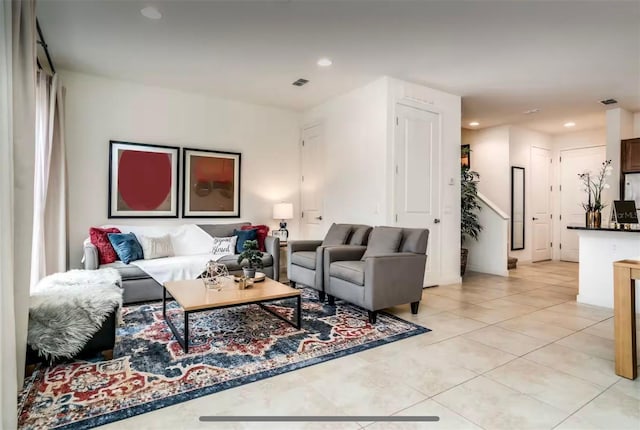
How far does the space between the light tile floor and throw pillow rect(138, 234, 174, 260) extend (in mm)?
2648

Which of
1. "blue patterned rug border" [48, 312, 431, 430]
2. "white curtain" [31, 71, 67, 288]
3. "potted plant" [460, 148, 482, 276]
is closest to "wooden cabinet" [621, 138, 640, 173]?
"potted plant" [460, 148, 482, 276]

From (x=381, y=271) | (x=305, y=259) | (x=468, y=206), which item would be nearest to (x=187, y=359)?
(x=381, y=271)

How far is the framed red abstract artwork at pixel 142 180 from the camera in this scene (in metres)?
4.61

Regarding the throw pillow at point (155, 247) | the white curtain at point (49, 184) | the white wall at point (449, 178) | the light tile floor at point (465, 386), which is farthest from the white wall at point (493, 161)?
the white curtain at point (49, 184)

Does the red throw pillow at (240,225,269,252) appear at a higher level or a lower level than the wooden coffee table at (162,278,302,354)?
higher

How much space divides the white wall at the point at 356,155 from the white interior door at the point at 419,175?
211 mm

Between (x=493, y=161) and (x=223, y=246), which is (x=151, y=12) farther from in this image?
(x=493, y=161)

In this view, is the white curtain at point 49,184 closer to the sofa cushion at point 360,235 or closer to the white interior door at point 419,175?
the sofa cushion at point 360,235

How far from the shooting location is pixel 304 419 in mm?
1810

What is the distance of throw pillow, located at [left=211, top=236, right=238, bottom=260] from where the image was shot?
15.4 feet

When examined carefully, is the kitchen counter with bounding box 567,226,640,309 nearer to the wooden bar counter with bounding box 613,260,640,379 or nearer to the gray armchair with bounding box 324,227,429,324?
the wooden bar counter with bounding box 613,260,640,379

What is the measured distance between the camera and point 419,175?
4.82 meters

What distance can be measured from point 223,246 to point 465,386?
3441 millimetres

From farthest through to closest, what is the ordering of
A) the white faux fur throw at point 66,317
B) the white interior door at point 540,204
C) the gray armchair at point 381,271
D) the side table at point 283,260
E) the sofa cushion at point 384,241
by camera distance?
the white interior door at point 540,204
the side table at point 283,260
the sofa cushion at point 384,241
the gray armchair at point 381,271
the white faux fur throw at point 66,317
